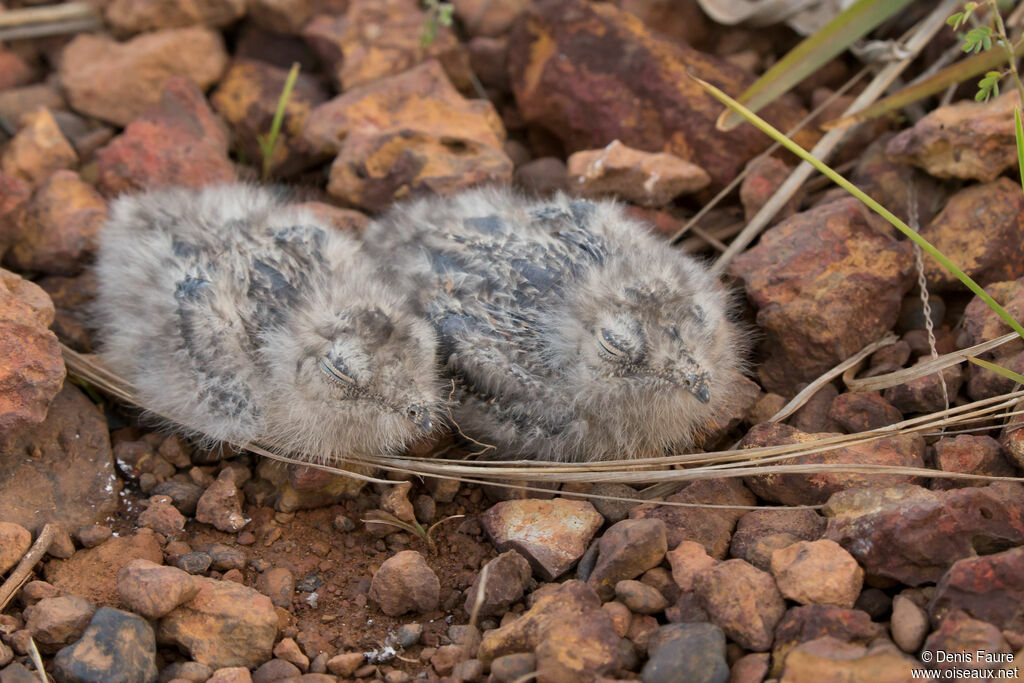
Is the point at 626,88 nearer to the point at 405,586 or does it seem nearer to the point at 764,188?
the point at 764,188

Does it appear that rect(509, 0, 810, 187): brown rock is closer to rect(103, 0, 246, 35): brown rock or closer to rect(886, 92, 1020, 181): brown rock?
rect(886, 92, 1020, 181): brown rock

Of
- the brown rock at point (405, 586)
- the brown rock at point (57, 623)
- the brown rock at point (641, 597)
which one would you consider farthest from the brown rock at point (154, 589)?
the brown rock at point (641, 597)

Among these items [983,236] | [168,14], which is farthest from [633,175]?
[168,14]

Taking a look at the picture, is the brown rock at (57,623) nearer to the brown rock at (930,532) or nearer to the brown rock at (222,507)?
the brown rock at (222,507)

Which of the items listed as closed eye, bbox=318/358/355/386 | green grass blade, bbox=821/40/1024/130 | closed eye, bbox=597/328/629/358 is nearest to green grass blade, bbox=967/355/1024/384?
closed eye, bbox=597/328/629/358

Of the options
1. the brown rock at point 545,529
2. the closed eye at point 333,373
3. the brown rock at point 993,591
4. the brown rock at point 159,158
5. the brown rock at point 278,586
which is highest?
the brown rock at point 993,591

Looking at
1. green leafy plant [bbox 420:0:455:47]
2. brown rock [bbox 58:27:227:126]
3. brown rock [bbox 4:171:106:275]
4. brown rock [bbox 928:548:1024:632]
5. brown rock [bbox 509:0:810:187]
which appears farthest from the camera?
brown rock [bbox 58:27:227:126]

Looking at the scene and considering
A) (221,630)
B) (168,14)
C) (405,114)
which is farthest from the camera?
(168,14)
